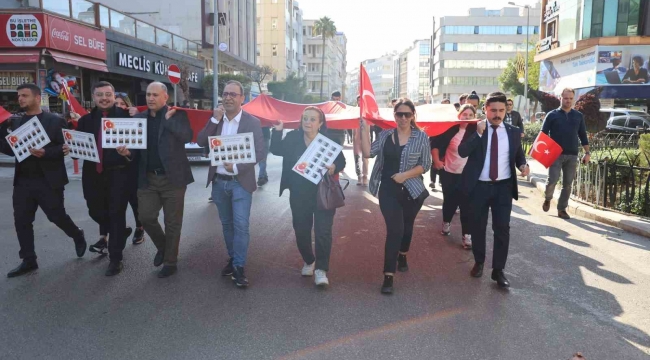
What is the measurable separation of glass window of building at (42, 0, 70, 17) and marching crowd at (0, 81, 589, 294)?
50.3ft

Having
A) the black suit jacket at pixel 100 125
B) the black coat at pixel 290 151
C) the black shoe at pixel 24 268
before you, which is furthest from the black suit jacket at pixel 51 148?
the black coat at pixel 290 151

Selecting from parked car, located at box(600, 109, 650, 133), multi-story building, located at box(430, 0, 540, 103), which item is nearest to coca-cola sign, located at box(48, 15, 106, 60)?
parked car, located at box(600, 109, 650, 133)

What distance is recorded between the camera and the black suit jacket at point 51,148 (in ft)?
17.8

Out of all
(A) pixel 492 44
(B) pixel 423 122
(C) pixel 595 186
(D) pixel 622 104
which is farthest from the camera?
(A) pixel 492 44

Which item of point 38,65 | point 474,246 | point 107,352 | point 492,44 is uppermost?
point 492,44

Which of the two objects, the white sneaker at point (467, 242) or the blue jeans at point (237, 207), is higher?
the blue jeans at point (237, 207)

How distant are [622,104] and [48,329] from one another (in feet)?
137

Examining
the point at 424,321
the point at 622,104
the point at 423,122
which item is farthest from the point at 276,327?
the point at 622,104

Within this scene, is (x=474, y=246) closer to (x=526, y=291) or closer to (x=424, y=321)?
(x=526, y=291)

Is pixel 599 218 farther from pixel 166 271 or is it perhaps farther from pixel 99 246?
pixel 99 246

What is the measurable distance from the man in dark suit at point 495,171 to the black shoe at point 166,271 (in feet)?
10.6

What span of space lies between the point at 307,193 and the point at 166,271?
1704 millimetres

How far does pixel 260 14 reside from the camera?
76.4 metres

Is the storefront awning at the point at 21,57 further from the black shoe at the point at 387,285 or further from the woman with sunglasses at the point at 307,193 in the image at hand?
the black shoe at the point at 387,285
